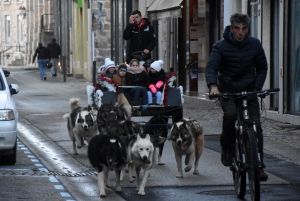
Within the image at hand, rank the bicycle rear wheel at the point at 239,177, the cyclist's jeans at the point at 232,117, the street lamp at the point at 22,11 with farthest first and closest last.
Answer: the street lamp at the point at 22,11
the cyclist's jeans at the point at 232,117
the bicycle rear wheel at the point at 239,177

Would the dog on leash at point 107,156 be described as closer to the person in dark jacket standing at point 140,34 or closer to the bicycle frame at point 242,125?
the bicycle frame at point 242,125

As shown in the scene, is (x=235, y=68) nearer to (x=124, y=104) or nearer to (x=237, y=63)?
(x=237, y=63)

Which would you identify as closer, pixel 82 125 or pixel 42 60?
pixel 82 125

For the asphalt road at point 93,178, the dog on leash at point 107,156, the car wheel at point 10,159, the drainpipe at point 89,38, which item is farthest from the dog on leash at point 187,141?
the drainpipe at point 89,38

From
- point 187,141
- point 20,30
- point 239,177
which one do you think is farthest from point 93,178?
point 20,30

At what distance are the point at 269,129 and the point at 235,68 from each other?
9.05 m

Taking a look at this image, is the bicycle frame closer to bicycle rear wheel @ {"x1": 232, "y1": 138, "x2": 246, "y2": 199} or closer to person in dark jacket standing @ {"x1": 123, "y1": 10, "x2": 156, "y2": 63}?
bicycle rear wheel @ {"x1": 232, "y1": 138, "x2": 246, "y2": 199}

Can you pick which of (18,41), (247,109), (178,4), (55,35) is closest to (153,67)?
(247,109)

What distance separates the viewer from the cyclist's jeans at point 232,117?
9.81 m

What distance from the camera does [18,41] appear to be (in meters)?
79.3

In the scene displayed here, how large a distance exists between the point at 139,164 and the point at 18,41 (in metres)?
69.5

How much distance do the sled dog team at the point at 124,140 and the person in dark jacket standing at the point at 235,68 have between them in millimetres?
1175

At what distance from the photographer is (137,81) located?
16.6 metres

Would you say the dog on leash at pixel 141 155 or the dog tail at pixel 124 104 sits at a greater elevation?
the dog tail at pixel 124 104
